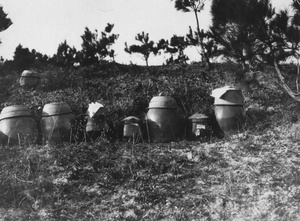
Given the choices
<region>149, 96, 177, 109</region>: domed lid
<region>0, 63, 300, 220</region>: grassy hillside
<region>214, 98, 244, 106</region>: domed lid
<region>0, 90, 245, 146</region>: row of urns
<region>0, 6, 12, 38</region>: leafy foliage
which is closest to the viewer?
<region>0, 63, 300, 220</region>: grassy hillside

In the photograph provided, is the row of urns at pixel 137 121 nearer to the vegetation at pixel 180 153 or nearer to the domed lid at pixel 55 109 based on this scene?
the domed lid at pixel 55 109

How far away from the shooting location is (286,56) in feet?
21.9

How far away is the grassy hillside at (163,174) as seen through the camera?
371cm

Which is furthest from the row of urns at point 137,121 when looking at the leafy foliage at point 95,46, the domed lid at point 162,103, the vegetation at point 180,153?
the leafy foliage at point 95,46

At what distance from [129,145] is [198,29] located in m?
5.96

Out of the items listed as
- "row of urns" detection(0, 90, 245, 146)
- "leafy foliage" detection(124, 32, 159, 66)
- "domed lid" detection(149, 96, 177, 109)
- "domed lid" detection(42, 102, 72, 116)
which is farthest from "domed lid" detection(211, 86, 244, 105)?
"leafy foliage" detection(124, 32, 159, 66)

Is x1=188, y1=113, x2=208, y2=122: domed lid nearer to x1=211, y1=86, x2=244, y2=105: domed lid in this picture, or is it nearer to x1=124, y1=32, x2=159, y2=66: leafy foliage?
x1=211, y1=86, x2=244, y2=105: domed lid

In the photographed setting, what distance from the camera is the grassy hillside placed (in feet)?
12.2

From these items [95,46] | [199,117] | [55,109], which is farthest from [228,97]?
[95,46]

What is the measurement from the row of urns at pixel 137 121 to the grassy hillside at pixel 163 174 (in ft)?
0.82

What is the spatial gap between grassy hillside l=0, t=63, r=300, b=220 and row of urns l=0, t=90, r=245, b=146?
25cm

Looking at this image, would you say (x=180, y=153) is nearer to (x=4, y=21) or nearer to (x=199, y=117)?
(x=199, y=117)

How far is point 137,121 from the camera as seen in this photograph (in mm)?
6211

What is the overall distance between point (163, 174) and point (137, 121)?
1.82m
